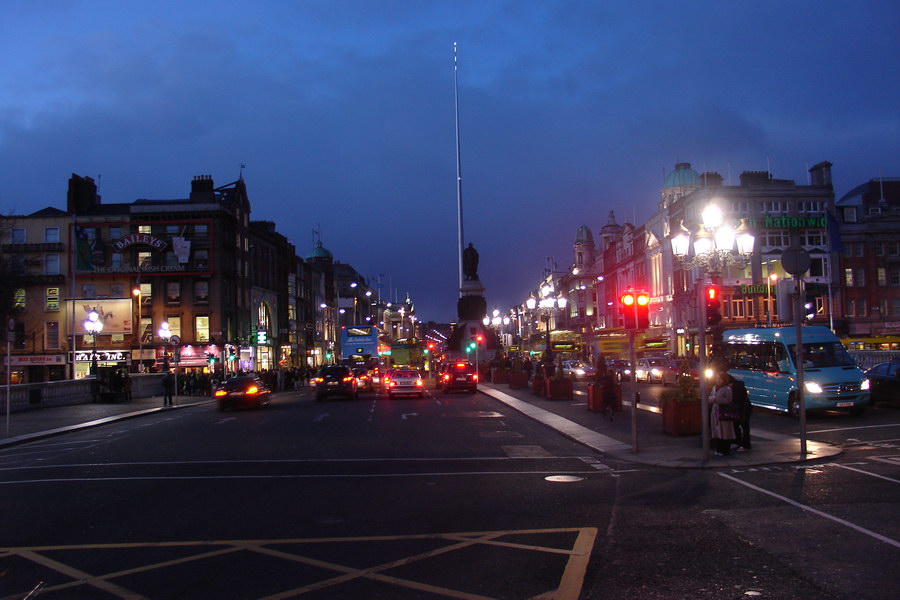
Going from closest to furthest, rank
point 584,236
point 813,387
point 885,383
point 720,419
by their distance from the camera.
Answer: point 720,419, point 813,387, point 885,383, point 584,236

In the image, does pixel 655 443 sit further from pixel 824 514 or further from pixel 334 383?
pixel 334 383

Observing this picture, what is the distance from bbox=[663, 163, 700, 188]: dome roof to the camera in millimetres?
83312

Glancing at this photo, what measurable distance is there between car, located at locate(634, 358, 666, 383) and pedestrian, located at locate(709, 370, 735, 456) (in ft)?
99.5

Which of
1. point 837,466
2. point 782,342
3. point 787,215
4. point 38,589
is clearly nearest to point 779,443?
point 837,466

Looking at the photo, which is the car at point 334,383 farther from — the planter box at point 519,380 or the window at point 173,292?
the window at point 173,292

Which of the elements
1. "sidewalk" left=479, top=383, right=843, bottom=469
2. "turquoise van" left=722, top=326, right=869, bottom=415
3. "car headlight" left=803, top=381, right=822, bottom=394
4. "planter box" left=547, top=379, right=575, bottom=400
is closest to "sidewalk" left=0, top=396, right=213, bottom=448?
"sidewalk" left=479, top=383, right=843, bottom=469

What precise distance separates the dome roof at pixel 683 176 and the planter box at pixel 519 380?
50.0 metres

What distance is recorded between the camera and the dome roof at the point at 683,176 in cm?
8331

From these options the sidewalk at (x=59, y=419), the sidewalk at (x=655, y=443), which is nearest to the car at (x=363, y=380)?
the sidewalk at (x=59, y=419)

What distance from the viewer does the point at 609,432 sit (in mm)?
19016

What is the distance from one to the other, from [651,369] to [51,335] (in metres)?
47.8

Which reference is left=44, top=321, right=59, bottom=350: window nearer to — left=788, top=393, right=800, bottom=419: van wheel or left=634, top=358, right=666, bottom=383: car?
left=634, top=358, right=666, bottom=383: car

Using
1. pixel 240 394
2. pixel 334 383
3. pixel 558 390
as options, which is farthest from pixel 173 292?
pixel 558 390

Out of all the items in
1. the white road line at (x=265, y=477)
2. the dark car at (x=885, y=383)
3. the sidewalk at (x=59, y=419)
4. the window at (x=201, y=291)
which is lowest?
the sidewalk at (x=59, y=419)
